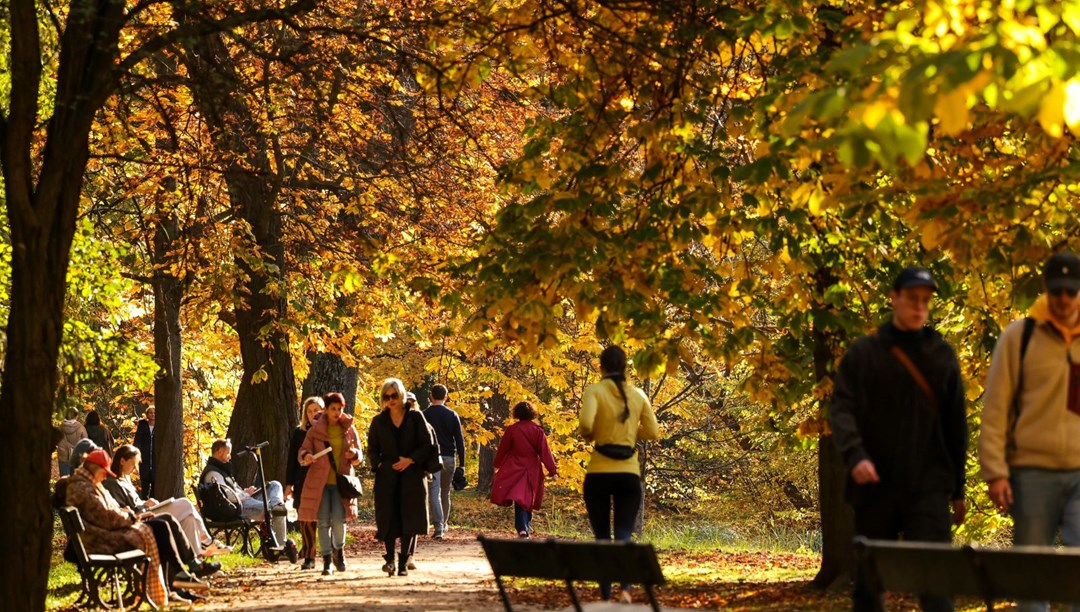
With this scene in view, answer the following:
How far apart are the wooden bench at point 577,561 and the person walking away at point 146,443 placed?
1749 centimetres

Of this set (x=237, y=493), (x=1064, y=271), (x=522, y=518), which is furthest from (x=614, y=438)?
(x=522, y=518)

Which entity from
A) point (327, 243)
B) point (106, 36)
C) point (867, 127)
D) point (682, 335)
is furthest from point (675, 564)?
point (867, 127)

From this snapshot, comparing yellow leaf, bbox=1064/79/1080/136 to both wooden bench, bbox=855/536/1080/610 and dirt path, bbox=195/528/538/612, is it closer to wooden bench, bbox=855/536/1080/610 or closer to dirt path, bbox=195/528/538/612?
wooden bench, bbox=855/536/1080/610

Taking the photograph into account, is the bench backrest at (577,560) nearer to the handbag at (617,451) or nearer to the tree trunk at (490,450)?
the handbag at (617,451)

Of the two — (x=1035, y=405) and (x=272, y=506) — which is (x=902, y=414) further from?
(x=272, y=506)

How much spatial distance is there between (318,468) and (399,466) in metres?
1.14

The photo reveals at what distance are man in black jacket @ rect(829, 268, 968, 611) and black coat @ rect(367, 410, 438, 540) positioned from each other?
357 inches

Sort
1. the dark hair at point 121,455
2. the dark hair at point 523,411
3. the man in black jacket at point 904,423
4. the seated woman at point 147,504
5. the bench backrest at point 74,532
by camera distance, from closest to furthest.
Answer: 1. the man in black jacket at point 904,423
2. the bench backrest at point 74,532
3. the seated woman at point 147,504
4. the dark hair at point 121,455
5. the dark hair at point 523,411

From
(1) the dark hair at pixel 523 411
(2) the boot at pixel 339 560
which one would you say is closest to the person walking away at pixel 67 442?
(1) the dark hair at pixel 523 411

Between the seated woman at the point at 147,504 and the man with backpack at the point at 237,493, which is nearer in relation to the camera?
the seated woman at the point at 147,504

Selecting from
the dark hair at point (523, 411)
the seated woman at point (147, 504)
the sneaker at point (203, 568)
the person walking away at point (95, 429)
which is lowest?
the sneaker at point (203, 568)

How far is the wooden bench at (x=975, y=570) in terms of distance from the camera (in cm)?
546

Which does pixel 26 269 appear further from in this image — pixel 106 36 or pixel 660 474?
pixel 660 474

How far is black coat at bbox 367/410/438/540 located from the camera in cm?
1614
